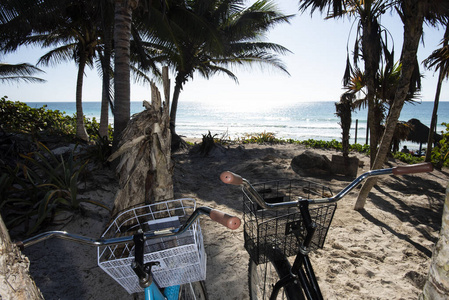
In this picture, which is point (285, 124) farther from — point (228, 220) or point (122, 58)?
point (228, 220)

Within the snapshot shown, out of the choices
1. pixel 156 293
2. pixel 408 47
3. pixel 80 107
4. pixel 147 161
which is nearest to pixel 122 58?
pixel 147 161

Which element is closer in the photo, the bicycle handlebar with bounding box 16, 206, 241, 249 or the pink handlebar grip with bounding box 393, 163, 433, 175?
the bicycle handlebar with bounding box 16, 206, 241, 249

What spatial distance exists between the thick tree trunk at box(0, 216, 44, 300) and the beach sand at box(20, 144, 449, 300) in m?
1.83

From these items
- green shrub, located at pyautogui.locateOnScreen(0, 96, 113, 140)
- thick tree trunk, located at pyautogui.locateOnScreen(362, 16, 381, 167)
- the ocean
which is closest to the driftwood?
thick tree trunk, located at pyautogui.locateOnScreen(362, 16, 381, 167)

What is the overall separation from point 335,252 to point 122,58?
5359 mm

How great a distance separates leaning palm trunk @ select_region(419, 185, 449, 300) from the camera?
965 mm

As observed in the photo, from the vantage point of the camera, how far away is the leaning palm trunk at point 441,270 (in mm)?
965

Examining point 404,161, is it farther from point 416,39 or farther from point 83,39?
point 83,39

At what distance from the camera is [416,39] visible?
161 inches

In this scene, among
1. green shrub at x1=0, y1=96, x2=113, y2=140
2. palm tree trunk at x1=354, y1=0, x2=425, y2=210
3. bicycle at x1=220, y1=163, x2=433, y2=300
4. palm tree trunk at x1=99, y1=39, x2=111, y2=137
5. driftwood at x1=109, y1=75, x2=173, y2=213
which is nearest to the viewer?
bicycle at x1=220, y1=163, x2=433, y2=300

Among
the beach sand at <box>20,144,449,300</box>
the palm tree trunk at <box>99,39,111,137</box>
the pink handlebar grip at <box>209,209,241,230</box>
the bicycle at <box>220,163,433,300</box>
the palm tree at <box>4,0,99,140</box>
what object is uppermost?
the palm tree at <box>4,0,99,140</box>

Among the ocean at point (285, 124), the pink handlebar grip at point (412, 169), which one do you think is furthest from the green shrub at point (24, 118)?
the pink handlebar grip at point (412, 169)

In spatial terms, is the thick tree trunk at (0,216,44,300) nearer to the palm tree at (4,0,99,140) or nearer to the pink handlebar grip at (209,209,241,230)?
the pink handlebar grip at (209,209,241,230)

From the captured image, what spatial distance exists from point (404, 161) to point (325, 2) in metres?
6.94
